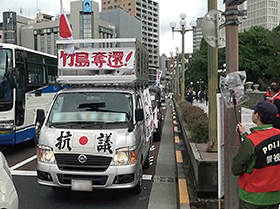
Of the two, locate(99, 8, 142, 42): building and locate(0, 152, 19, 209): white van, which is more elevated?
locate(99, 8, 142, 42): building

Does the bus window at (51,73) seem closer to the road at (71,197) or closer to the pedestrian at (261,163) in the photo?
the road at (71,197)

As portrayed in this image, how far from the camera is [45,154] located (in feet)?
18.7

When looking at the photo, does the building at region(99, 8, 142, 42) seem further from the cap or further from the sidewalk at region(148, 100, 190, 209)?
the cap

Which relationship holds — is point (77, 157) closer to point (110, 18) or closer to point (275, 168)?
point (275, 168)

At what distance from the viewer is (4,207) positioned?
3.21m

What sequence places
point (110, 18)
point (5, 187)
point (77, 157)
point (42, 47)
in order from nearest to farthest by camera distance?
1. point (5, 187)
2. point (77, 157)
3. point (42, 47)
4. point (110, 18)

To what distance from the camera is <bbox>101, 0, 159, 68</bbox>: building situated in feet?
433

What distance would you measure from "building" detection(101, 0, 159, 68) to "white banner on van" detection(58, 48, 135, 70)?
119768 mm

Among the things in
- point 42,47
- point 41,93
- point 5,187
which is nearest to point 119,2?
point 42,47

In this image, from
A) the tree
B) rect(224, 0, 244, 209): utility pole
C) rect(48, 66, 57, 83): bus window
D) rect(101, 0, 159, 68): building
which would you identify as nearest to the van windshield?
rect(224, 0, 244, 209): utility pole

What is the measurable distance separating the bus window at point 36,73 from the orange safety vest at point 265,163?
30.7 feet

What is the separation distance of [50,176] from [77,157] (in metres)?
0.62

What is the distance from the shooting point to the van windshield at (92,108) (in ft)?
20.7

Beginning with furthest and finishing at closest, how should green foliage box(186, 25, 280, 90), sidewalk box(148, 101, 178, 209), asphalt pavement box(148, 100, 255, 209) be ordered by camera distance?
green foliage box(186, 25, 280, 90)
sidewalk box(148, 101, 178, 209)
asphalt pavement box(148, 100, 255, 209)
